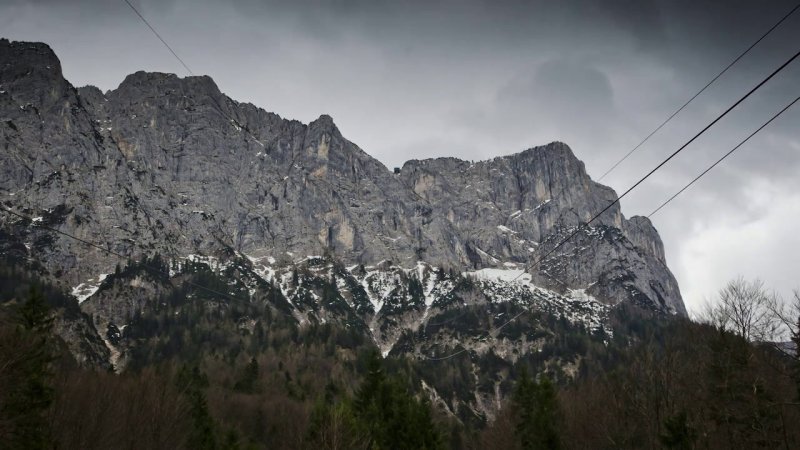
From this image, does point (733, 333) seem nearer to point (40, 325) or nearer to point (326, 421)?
point (326, 421)

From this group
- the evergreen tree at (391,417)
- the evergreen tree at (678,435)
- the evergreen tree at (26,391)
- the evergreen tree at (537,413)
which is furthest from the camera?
the evergreen tree at (391,417)

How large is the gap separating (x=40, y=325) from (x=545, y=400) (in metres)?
40.8

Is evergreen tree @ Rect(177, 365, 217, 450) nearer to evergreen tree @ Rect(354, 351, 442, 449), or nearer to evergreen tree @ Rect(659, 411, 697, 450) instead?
evergreen tree @ Rect(354, 351, 442, 449)

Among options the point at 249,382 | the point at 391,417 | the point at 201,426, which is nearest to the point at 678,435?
the point at 391,417

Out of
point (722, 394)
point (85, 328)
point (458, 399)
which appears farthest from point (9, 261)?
point (722, 394)

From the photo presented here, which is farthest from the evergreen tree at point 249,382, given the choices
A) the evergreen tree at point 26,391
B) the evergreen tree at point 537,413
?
the evergreen tree at point 26,391

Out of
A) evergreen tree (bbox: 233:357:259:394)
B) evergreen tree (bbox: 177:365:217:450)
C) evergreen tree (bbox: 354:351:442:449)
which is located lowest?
evergreen tree (bbox: 177:365:217:450)

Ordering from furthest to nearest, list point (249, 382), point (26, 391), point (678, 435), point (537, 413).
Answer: point (249, 382)
point (537, 413)
point (26, 391)
point (678, 435)

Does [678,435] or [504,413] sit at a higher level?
[504,413]

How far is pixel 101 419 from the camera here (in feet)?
125

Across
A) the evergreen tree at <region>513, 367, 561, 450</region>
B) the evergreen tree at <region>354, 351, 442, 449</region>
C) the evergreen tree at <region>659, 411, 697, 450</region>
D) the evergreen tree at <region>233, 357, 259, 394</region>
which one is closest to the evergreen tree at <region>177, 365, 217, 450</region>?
the evergreen tree at <region>354, 351, 442, 449</region>

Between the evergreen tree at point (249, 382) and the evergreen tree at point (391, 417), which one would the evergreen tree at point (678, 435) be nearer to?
the evergreen tree at point (391, 417)

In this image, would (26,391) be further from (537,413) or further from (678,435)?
(537,413)

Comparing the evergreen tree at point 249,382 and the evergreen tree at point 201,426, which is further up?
the evergreen tree at point 249,382
